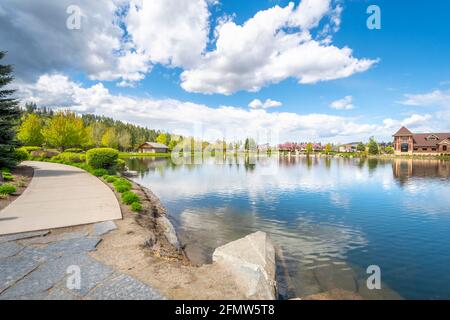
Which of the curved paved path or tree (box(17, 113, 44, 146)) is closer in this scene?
the curved paved path

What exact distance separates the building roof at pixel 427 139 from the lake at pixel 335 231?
8172 cm

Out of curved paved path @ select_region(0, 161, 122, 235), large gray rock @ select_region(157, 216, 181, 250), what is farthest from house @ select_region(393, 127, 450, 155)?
curved paved path @ select_region(0, 161, 122, 235)

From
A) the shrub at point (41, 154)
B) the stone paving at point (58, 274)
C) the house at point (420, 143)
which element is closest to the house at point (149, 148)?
the shrub at point (41, 154)

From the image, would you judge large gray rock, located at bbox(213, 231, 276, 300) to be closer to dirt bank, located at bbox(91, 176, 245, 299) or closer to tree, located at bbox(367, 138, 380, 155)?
dirt bank, located at bbox(91, 176, 245, 299)

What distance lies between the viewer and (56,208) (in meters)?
9.45

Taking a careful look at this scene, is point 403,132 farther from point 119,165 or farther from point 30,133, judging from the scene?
point 30,133

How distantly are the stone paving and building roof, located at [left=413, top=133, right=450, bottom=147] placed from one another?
346 feet

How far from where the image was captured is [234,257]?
6094 mm

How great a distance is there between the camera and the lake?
22.0ft

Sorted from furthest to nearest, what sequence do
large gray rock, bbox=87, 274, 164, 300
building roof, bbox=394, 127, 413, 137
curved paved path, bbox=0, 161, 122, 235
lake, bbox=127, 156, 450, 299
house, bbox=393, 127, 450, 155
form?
building roof, bbox=394, 127, 413, 137, house, bbox=393, 127, 450, 155, curved paved path, bbox=0, 161, 122, 235, lake, bbox=127, 156, 450, 299, large gray rock, bbox=87, 274, 164, 300

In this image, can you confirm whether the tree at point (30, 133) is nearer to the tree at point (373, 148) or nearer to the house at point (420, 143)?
the tree at point (373, 148)

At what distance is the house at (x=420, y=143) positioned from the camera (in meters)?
78.7
